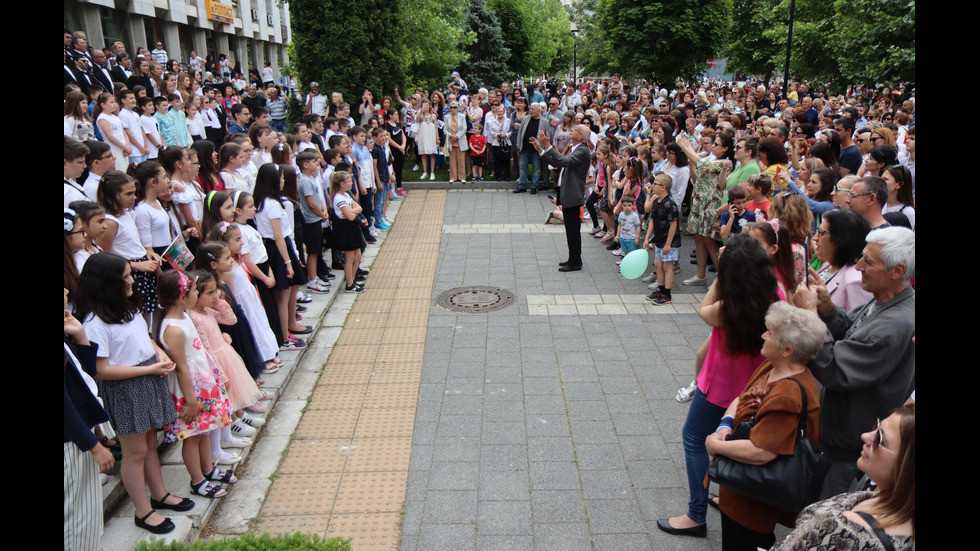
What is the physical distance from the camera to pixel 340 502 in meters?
4.48

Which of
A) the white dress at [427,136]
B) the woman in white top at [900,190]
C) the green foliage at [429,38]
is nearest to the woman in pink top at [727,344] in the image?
the woman in white top at [900,190]

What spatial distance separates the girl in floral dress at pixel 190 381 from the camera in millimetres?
4137

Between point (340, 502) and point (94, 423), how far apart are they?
1.66 metres

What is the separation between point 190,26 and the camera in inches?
1471

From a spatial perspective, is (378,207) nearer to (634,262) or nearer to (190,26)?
(634,262)

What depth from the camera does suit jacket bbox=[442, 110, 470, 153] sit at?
49.9 feet

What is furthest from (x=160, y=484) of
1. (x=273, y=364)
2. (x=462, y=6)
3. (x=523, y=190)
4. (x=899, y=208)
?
(x=462, y=6)

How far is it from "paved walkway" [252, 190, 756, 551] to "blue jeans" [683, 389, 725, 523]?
0.22m

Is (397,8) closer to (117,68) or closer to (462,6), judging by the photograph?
(117,68)

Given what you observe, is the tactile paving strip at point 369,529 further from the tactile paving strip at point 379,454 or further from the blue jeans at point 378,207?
the blue jeans at point 378,207

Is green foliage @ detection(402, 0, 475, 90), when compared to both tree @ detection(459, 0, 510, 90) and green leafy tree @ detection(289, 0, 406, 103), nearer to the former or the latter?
green leafy tree @ detection(289, 0, 406, 103)

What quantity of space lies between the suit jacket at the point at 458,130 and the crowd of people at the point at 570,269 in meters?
4.61

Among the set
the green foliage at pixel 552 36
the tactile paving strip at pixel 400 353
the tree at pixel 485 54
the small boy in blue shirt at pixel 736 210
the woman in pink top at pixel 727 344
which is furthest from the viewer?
the green foliage at pixel 552 36

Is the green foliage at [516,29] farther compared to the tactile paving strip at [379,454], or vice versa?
the green foliage at [516,29]
